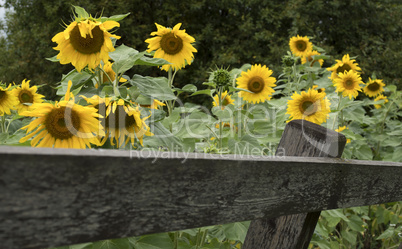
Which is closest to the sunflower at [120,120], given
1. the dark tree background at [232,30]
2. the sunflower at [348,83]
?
the sunflower at [348,83]

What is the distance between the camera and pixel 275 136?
83.3 inches

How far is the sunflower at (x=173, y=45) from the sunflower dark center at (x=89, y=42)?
51cm

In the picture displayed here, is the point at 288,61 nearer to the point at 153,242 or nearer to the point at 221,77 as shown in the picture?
the point at 221,77

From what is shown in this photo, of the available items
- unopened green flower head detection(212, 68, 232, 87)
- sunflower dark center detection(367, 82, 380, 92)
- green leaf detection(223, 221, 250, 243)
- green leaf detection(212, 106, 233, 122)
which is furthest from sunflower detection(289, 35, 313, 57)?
green leaf detection(223, 221, 250, 243)

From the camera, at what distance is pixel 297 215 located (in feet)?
3.87

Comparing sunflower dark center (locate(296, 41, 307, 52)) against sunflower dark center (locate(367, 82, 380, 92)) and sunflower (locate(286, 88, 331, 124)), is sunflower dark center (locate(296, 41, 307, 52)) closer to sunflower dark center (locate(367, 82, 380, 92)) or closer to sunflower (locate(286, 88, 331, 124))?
sunflower dark center (locate(367, 82, 380, 92))

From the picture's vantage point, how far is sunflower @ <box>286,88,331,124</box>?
2186mm

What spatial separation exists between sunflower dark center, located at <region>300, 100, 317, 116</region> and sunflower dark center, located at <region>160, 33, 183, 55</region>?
2.86 ft

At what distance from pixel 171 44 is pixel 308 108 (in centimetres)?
93

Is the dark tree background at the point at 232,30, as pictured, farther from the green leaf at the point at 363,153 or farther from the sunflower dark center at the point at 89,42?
the sunflower dark center at the point at 89,42

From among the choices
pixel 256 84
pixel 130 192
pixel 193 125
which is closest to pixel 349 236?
pixel 256 84

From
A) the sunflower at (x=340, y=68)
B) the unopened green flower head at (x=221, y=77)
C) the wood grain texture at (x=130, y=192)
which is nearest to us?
the wood grain texture at (x=130, y=192)

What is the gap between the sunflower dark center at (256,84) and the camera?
2301mm

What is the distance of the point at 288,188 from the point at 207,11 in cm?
1045
